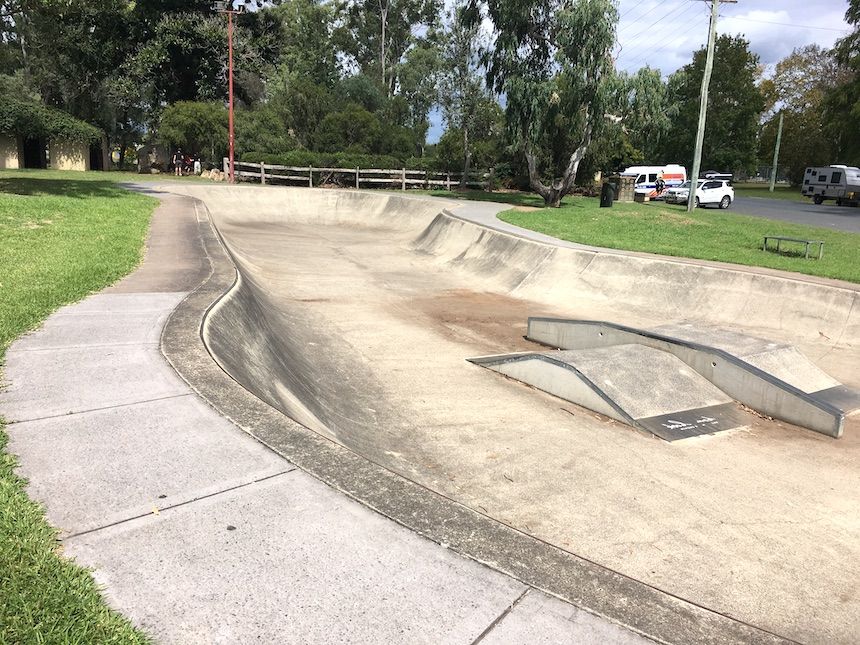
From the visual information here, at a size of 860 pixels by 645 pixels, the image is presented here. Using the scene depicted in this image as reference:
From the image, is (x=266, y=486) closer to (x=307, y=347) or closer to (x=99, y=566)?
(x=99, y=566)

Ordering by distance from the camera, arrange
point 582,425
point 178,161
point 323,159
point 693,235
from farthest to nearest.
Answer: point 178,161 → point 323,159 → point 693,235 → point 582,425

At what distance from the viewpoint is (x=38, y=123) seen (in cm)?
3750

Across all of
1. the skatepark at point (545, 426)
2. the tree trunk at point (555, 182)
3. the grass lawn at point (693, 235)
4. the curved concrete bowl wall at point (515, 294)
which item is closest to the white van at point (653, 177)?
the tree trunk at point (555, 182)

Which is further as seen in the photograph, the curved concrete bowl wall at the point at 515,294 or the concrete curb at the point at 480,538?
the curved concrete bowl wall at the point at 515,294

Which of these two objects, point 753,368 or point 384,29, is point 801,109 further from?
point 753,368

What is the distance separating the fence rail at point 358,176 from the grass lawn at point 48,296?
16573mm

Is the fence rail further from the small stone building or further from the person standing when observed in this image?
the small stone building

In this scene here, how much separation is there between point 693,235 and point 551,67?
12582 millimetres

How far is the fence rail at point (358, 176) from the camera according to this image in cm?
3819

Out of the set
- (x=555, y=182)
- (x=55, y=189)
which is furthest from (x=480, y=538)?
(x=555, y=182)

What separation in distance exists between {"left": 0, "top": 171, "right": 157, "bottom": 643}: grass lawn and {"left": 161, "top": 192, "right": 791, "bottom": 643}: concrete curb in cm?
140

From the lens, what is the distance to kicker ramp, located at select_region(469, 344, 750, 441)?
25.9 feet

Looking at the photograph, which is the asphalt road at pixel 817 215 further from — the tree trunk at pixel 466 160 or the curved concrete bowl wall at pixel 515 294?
the tree trunk at pixel 466 160

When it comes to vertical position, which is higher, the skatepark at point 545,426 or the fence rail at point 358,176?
the fence rail at point 358,176
